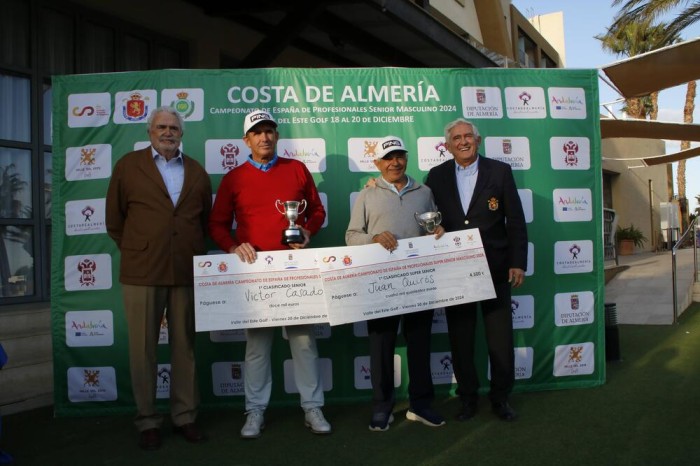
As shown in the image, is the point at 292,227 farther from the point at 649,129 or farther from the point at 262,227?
the point at 649,129

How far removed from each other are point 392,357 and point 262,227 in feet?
3.95

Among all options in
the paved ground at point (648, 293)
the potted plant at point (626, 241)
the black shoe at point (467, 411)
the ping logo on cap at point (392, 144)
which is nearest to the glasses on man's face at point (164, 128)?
the ping logo on cap at point (392, 144)

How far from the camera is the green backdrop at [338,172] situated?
15.4 feet

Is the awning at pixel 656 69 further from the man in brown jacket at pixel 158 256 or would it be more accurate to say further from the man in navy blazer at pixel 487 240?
the man in brown jacket at pixel 158 256

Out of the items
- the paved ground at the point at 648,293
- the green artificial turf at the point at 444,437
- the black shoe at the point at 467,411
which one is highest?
the paved ground at the point at 648,293

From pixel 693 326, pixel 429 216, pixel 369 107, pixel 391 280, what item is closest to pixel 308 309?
pixel 391 280

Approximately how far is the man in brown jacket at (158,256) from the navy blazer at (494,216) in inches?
66.6

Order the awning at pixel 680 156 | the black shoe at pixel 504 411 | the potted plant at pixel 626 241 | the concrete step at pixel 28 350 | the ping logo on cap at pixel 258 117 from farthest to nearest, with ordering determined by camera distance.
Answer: the potted plant at pixel 626 241
the awning at pixel 680 156
the concrete step at pixel 28 350
the black shoe at pixel 504 411
the ping logo on cap at pixel 258 117

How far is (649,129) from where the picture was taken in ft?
32.5

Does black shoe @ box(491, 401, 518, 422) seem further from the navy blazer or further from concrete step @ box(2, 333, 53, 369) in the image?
concrete step @ box(2, 333, 53, 369)

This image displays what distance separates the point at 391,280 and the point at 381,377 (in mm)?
655

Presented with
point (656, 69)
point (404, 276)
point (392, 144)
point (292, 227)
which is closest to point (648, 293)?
point (656, 69)

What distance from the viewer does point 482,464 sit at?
11.1 feet

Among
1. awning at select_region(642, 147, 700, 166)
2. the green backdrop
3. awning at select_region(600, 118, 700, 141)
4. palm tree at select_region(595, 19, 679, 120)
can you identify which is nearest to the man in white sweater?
the green backdrop
